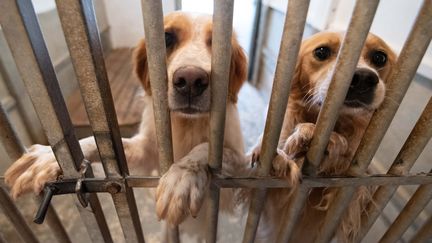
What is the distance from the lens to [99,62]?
550 mm

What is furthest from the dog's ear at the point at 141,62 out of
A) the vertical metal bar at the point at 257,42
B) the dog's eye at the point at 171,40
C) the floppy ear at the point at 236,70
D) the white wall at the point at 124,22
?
the white wall at the point at 124,22

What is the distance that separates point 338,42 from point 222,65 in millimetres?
789

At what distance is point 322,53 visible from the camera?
3.86ft

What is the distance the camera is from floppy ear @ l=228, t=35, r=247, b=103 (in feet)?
4.27

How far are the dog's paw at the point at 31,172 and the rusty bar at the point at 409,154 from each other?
0.91 metres

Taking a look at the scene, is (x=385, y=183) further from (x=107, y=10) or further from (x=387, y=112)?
(x=107, y=10)

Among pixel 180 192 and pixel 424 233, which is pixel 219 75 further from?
pixel 424 233

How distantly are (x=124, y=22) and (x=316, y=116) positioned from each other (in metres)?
3.79

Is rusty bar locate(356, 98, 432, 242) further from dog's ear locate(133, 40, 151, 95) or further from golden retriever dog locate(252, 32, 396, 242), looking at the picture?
dog's ear locate(133, 40, 151, 95)

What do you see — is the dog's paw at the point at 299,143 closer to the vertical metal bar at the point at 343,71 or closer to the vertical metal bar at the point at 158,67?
the vertical metal bar at the point at 343,71

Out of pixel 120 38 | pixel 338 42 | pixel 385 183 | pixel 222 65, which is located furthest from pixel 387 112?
pixel 120 38

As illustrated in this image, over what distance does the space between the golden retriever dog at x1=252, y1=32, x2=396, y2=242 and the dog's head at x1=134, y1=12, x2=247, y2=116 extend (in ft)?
0.89

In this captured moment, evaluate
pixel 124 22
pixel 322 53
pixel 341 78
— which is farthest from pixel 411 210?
pixel 124 22

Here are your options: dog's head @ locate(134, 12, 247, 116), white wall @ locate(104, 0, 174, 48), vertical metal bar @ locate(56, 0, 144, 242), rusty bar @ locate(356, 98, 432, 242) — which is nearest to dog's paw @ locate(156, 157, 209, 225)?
vertical metal bar @ locate(56, 0, 144, 242)
